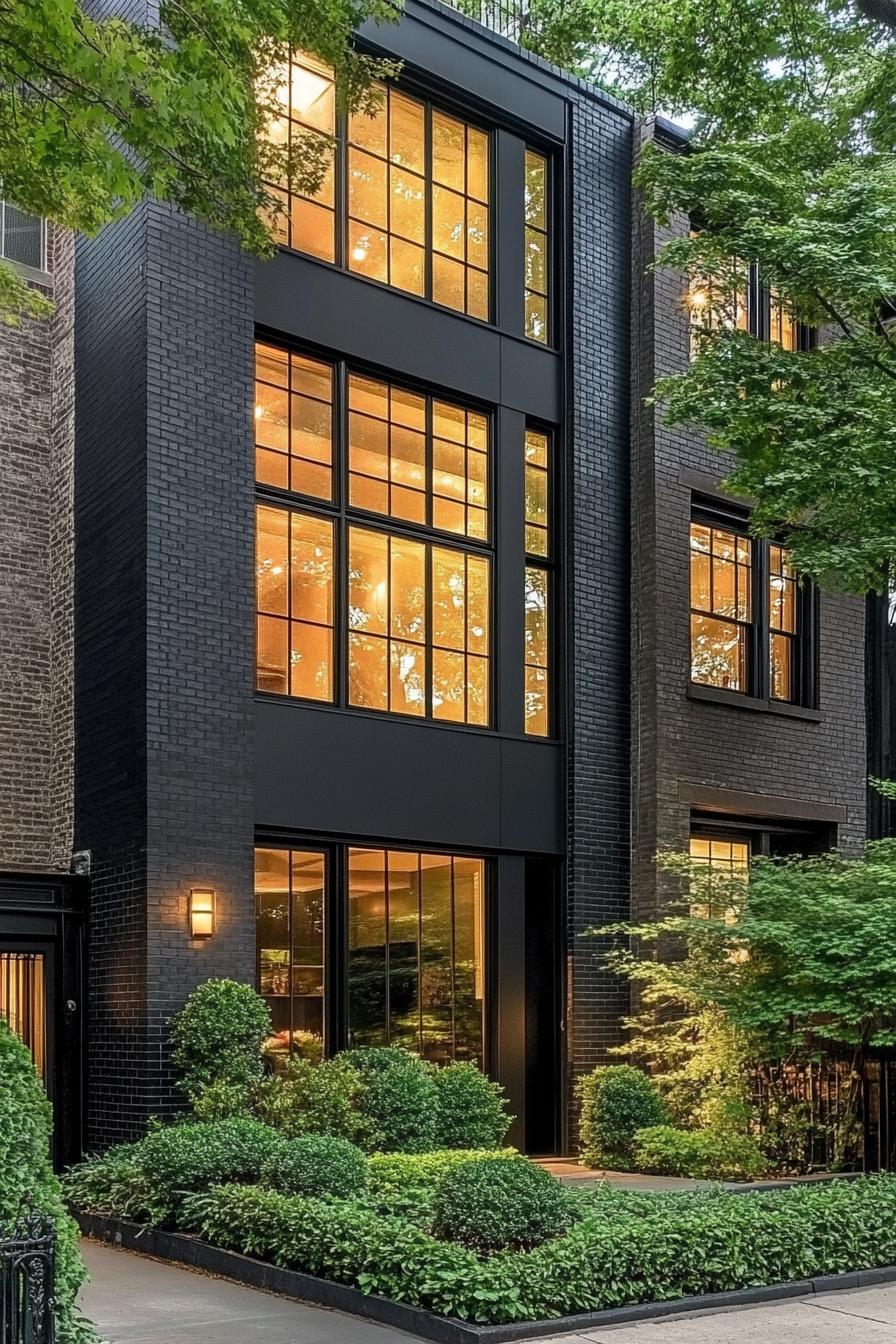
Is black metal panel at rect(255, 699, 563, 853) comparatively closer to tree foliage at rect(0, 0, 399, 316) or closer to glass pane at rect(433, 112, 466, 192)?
tree foliage at rect(0, 0, 399, 316)

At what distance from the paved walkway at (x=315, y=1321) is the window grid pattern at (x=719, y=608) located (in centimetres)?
903

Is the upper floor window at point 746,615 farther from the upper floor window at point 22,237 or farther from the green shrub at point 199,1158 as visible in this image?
the green shrub at point 199,1158

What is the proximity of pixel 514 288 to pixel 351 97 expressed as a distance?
5597 millimetres

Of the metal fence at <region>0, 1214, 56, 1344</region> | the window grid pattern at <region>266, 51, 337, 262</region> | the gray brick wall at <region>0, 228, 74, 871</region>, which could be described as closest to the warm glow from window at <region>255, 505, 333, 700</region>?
the gray brick wall at <region>0, 228, 74, 871</region>

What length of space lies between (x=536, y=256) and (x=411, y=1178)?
10.5m

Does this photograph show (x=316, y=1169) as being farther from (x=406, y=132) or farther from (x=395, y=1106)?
(x=406, y=132)

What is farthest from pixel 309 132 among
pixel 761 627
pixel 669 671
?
pixel 761 627

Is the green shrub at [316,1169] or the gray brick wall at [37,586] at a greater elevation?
the gray brick wall at [37,586]

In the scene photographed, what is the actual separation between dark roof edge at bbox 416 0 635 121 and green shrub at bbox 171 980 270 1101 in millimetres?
10241

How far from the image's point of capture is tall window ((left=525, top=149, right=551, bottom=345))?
57.0 ft

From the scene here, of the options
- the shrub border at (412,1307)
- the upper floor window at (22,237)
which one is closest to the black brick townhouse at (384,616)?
the upper floor window at (22,237)

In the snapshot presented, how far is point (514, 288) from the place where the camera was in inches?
668

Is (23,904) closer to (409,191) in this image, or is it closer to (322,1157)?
(322,1157)

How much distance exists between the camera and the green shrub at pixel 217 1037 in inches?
515
